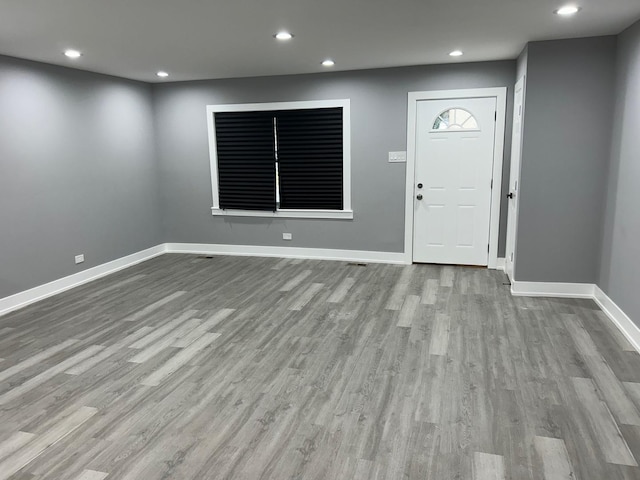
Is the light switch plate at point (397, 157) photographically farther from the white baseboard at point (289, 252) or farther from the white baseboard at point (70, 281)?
the white baseboard at point (70, 281)

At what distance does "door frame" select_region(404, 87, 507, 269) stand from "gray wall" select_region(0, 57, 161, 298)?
357cm

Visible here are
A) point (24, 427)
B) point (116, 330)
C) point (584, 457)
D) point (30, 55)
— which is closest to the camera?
point (584, 457)

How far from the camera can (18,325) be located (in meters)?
3.97

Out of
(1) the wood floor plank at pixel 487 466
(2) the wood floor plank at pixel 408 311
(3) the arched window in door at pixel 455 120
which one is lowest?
(1) the wood floor plank at pixel 487 466

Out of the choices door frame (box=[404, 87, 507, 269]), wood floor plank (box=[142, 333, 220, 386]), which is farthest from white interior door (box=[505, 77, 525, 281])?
wood floor plank (box=[142, 333, 220, 386])

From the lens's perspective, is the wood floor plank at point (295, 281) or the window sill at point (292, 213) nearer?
the wood floor plank at point (295, 281)

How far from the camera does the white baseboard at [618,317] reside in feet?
11.0

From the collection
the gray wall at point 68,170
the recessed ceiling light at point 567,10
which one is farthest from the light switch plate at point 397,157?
the gray wall at point 68,170

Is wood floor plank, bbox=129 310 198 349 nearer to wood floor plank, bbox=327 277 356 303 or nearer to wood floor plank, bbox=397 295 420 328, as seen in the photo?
wood floor plank, bbox=327 277 356 303

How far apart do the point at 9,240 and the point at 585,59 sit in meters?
5.61

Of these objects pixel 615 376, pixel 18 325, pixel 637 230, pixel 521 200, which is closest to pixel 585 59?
pixel 521 200

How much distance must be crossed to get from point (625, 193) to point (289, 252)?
3.94m

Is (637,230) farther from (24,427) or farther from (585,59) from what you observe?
(24,427)

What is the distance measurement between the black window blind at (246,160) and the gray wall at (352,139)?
0.21 metres
